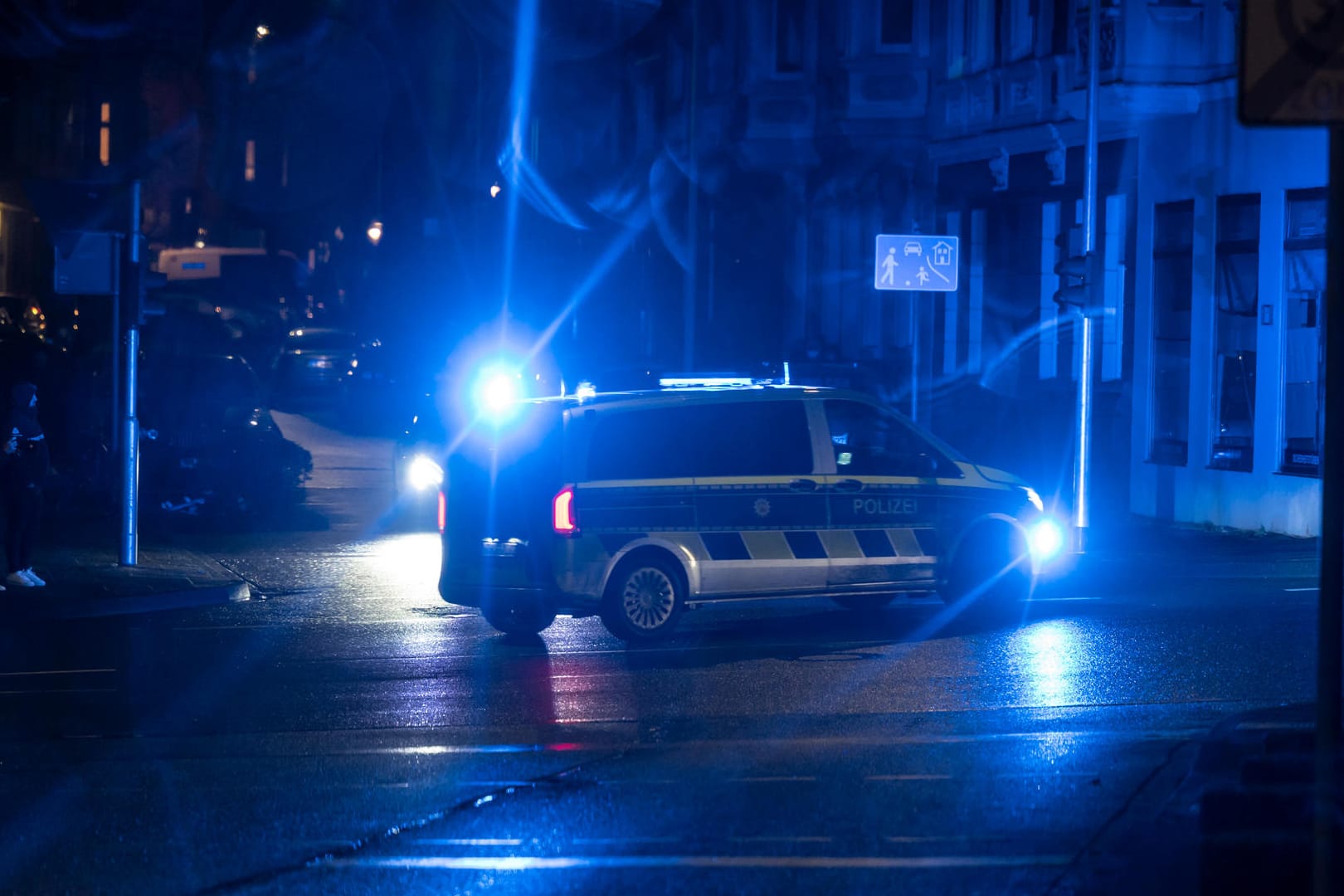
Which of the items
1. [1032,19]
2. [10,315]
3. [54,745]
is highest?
[1032,19]

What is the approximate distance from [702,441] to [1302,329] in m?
10.7

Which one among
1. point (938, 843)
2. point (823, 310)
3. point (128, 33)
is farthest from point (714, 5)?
point (938, 843)

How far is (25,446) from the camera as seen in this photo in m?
15.1

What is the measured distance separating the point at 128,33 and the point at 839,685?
1928 inches

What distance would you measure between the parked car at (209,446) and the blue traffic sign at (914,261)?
25.3 feet

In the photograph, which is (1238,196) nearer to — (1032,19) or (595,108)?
(1032,19)

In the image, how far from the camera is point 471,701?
10.4m

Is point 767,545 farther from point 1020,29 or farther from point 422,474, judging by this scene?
point 1020,29

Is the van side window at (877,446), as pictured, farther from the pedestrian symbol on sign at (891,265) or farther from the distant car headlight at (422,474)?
the distant car headlight at (422,474)

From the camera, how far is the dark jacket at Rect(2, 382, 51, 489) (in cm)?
1501

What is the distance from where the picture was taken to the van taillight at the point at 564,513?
12477 mm

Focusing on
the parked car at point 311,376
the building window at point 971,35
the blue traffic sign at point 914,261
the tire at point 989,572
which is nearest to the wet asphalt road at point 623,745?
the tire at point 989,572

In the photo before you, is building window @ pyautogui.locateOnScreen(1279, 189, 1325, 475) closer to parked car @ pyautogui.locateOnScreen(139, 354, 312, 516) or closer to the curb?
the curb

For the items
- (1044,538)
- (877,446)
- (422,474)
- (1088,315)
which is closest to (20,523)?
(877,446)
